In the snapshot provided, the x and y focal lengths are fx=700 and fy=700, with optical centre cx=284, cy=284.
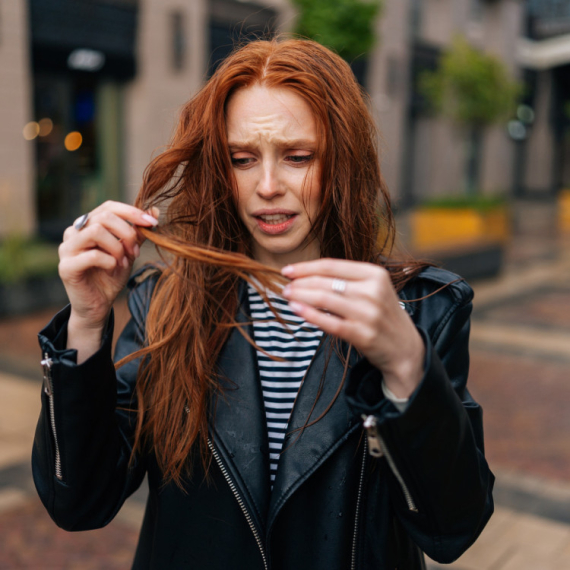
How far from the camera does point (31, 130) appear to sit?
1175cm

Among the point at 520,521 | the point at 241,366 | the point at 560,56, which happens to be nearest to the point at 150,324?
the point at 241,366

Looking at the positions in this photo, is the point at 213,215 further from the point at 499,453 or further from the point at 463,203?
the point at 463,203

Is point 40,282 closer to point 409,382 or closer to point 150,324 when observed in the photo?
point 150,324

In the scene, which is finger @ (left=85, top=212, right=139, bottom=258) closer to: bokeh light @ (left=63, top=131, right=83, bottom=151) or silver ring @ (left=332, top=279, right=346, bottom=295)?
silver ring @ (left=332, top=279, right=346, bottom=295)

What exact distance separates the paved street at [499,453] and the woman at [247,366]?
2246 mm

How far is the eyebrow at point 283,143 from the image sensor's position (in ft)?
5.17

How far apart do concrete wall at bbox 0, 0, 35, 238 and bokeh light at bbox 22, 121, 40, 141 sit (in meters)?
0.20

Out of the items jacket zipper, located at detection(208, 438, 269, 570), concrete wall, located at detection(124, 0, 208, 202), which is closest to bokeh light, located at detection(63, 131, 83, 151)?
concrete wall, located at detection(124, 0, 208, 202)

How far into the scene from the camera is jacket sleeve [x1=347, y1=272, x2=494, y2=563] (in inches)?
47.9

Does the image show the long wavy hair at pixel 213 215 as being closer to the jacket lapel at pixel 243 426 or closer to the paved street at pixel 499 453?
the jacket lapel at pixel 243 426

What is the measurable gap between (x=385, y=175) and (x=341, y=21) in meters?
3.22

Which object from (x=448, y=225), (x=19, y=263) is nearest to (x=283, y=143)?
(x=19, y=263)

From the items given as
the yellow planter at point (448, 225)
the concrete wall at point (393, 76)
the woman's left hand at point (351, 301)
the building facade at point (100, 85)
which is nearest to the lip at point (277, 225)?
the woman's left hand at point (351, 301)

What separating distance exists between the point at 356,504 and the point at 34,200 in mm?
11370
